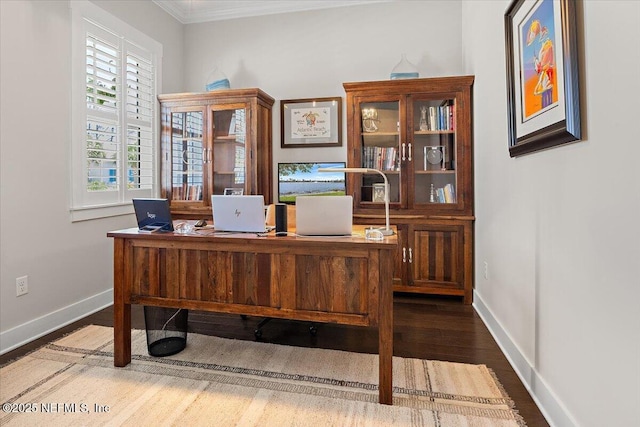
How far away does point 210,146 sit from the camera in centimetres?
378

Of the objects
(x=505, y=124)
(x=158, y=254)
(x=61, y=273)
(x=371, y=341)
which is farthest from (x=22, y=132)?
(x=505, y=124)

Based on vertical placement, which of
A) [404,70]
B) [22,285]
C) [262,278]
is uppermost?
[404,70]

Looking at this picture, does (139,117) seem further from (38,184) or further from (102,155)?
(38,184)

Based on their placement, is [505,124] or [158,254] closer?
[158,254]

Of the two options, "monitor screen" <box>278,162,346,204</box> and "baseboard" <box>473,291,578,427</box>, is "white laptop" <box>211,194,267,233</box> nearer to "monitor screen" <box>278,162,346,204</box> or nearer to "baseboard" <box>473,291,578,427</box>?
"baseboard" <box>473,291,578,427</box>

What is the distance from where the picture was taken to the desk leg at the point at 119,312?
2.10 m

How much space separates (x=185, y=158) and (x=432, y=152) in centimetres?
260

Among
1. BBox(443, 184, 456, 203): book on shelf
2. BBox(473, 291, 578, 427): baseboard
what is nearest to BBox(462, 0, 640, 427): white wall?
BBox(473, 291, 578, 427): baseboard

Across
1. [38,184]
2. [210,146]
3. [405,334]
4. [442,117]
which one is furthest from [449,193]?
[38,184]

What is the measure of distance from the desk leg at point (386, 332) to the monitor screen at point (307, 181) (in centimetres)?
214

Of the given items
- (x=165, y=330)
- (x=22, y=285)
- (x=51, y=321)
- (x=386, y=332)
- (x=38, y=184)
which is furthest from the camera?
(x=51, y=321)

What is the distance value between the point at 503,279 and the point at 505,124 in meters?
1.02

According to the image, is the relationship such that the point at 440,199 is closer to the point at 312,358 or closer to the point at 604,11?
the point at 312,358

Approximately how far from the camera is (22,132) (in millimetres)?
2439
